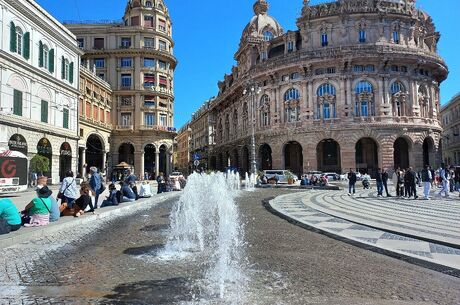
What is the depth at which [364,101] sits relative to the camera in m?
45.7

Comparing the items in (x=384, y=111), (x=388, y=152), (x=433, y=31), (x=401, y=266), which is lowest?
(x=401, y=266)

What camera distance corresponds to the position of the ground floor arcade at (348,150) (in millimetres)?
44750

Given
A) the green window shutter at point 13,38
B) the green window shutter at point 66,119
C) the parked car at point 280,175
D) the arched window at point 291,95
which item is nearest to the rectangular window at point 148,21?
the arched window at point 291,95

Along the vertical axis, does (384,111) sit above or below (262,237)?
above

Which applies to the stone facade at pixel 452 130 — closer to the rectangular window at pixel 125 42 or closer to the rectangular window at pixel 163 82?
the rectangular window at pixel 163 82

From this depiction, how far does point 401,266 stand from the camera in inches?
237

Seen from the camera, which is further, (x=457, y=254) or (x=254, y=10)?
(x=254, y=10)

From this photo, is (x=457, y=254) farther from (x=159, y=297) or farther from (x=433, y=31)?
(x=433, y=31)

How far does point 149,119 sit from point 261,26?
982 inches

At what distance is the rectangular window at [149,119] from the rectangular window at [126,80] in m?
4.76

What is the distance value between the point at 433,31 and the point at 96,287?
6029 centimetres

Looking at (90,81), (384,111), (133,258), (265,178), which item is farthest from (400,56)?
(133,258)

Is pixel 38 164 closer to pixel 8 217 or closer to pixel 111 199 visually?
pixel 111 199

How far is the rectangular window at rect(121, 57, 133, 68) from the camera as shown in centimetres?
5031
